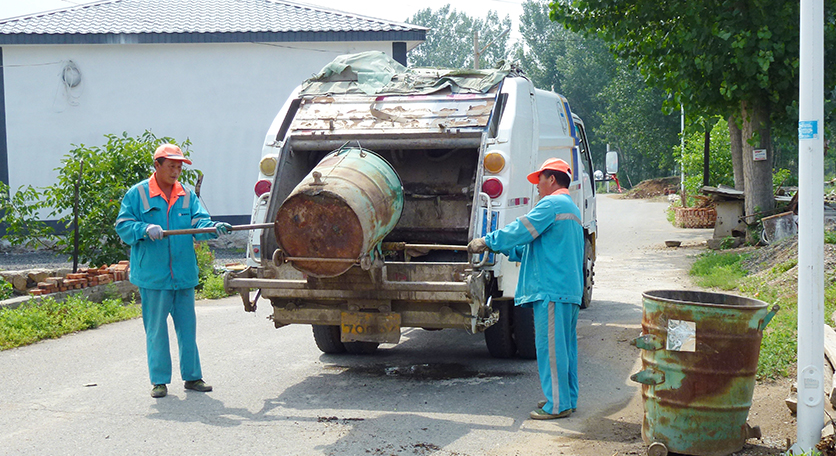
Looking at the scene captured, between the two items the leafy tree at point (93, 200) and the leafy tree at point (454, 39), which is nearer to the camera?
the leafy tree at point (93, 200)

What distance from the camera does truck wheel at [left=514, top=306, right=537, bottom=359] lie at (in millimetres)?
6293

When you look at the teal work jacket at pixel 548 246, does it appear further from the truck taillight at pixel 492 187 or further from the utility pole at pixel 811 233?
the utility pole at pixel 811 233

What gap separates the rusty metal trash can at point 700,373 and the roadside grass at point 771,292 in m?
1.74

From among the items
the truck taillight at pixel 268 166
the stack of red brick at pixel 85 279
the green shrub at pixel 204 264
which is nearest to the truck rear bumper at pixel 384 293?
the truck taillight at pixel 268 166

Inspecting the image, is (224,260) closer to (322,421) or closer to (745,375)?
(322,421)

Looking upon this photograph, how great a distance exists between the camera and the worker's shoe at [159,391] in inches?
224

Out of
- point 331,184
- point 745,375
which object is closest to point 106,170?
point 331,184

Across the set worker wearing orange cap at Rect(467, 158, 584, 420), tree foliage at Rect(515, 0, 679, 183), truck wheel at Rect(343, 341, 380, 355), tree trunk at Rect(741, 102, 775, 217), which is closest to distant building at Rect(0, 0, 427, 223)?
tree trunk at Rect(741, 102, 775, 217)

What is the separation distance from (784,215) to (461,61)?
73.0 m

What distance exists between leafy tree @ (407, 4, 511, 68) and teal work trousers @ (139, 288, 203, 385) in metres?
78.3

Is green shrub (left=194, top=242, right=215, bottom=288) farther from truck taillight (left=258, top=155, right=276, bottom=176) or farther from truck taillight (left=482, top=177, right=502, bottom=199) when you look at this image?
truck taillight (left=482, top=177, right=502, bottom=199)

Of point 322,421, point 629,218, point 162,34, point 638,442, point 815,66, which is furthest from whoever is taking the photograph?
point 629,218

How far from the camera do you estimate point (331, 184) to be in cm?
516

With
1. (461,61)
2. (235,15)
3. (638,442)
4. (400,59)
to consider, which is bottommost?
(638,442)
